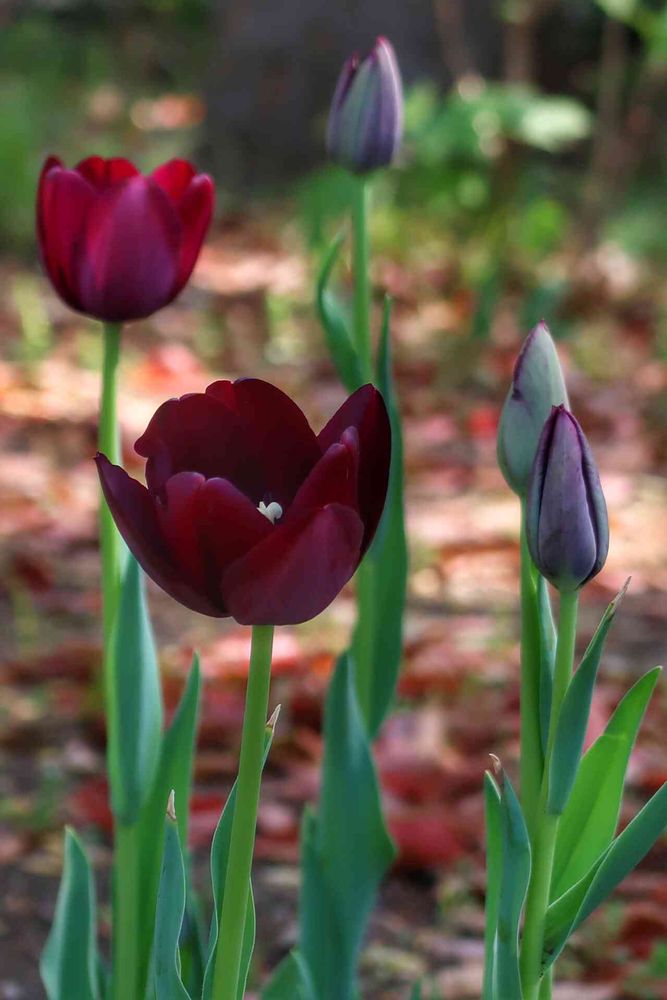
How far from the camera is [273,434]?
0.83 m

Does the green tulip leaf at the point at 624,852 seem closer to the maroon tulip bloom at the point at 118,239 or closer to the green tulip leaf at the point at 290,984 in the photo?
the green tulip leaf at the point at 290,984

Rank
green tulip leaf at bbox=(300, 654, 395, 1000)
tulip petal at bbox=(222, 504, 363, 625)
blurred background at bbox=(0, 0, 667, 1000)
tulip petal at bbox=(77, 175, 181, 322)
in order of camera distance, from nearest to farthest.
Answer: tulip petal at bbox=(222, 504, 363, 625) → tulip petal at bbox=(77, 175, 181, 322) → green tulip leaf at bbox=(300, 654, 395, 1000) → blurred background at bbox=(0, 0, 667, 1000)

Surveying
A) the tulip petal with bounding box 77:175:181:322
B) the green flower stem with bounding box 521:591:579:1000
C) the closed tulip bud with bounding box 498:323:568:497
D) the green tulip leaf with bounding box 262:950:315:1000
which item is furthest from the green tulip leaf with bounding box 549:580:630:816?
the tulip petal with bounding box 77:175:181:322

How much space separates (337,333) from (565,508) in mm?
445

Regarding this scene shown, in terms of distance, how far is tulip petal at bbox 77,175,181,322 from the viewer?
1074mm

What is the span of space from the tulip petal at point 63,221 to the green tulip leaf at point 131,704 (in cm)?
22

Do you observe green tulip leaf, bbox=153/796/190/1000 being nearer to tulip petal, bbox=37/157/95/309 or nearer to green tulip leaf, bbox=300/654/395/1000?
green tulip leaf, bbox=300/654/395/1000

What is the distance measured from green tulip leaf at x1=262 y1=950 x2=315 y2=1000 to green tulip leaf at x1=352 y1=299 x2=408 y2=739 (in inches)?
9.5

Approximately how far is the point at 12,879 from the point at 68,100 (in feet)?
19.6

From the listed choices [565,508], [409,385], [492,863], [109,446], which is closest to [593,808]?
[492,863]

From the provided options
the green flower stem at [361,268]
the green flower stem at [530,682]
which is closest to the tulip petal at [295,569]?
the green flower stem at [530,682]

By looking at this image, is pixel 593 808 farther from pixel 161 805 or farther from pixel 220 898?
pixel 161 805

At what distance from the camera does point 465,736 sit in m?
2.00

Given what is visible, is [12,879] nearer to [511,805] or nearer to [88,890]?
[88,890]
